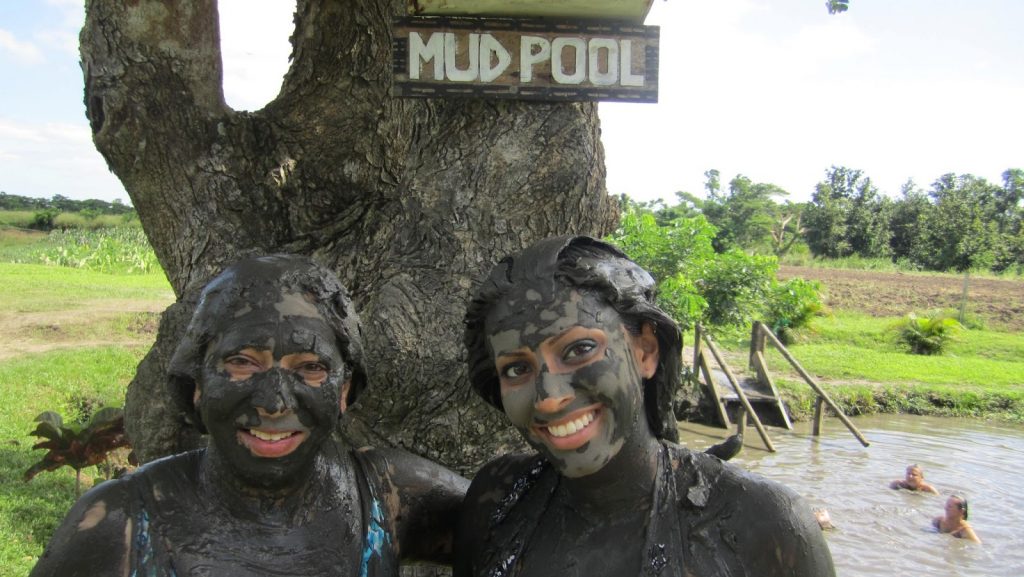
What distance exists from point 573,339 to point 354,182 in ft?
4.93

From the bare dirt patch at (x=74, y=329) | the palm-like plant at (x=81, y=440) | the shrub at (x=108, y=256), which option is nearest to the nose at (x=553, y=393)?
the palm-like plant at (x=81, y=440)

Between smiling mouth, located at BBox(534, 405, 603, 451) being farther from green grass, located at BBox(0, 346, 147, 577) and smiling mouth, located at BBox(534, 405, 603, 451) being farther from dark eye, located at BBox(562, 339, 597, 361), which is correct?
green grass, located at BBox(0, 346, 147, 577)

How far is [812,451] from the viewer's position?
1434 cm

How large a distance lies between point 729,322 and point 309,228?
1236 cm

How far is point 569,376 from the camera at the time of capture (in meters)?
2.02

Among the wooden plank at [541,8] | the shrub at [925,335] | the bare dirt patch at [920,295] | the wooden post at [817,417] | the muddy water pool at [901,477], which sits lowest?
the muddy water pool at [901,477]

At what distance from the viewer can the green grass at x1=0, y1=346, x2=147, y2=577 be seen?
6.31m

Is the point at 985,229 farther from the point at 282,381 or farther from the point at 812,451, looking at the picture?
the point at 282,381

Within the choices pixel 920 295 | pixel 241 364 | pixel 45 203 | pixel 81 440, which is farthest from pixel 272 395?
pixel 45 203

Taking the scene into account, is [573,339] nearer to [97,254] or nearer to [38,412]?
[38,412]

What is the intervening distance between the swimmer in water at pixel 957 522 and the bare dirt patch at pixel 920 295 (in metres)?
13.1

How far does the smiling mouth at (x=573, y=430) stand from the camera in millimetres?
2010

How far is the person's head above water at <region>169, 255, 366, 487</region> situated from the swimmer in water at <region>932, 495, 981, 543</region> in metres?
10.8

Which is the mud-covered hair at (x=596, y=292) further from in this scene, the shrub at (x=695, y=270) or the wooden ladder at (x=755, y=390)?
the wooden ladder at (x=755, y=390)
